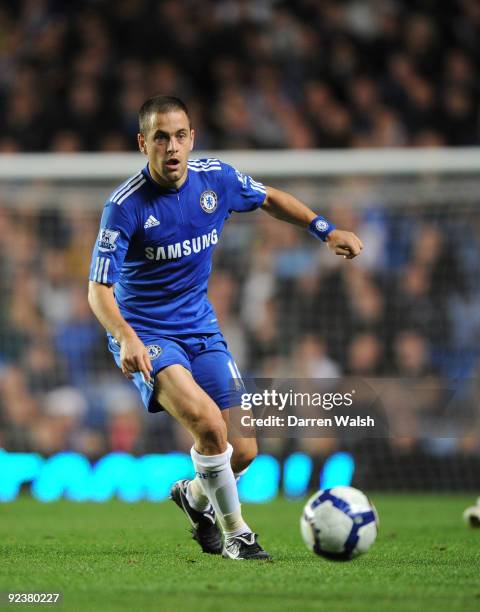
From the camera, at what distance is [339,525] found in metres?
5.39

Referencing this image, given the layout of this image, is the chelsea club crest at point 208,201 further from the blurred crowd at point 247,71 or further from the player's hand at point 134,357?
the blurred crowd at point 247,71

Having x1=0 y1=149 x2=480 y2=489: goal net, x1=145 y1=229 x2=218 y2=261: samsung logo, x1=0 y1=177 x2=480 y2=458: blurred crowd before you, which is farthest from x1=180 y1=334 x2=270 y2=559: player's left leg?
x1=0 y1=177 x2=480 y2=458: blurred crowd

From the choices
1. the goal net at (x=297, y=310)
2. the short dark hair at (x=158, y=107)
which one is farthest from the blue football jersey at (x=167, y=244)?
the goal net at (x=297, y=310)

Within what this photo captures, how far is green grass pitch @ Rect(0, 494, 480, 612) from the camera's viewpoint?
4.48 metres

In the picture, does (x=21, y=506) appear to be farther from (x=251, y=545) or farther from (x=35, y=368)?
(x=251, y=545)

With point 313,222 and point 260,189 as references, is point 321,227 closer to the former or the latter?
point 313,222

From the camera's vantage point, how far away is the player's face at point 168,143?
5852 mm

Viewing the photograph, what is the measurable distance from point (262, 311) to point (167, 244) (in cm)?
550

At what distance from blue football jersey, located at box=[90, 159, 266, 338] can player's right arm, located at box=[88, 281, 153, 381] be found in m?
0.15

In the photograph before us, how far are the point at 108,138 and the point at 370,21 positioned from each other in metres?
3.86

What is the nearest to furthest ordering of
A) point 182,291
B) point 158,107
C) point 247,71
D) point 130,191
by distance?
point 158,107 < point 130,191 < point 182,291 < point 247,71

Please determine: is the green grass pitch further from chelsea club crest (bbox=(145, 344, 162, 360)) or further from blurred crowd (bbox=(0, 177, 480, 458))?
blurred crowd (bbox=(0, 177, 480, 458))

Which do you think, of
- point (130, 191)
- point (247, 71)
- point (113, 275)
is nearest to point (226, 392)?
point (113, 275)

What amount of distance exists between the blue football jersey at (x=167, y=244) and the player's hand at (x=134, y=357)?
474 mm
